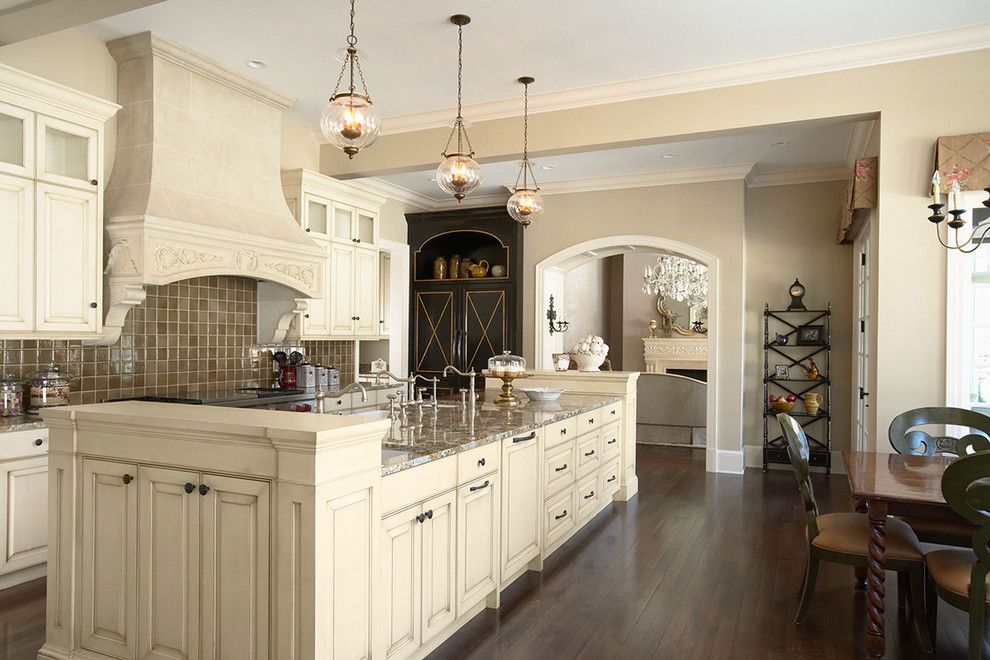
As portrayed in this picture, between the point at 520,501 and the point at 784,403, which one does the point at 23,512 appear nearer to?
the point at 520,501

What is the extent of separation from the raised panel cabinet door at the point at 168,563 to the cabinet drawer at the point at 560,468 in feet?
6.42

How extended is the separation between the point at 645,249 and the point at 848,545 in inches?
185

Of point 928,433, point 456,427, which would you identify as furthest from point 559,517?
point 928,433

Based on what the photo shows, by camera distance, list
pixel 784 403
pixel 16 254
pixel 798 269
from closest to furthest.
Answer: pixel 16 254
pixel 784 403
pixel 798 269

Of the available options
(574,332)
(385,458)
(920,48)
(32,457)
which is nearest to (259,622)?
(385,458)

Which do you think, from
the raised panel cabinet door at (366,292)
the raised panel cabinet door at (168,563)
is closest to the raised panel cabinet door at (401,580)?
the raised panel cabinet door at (168,563)

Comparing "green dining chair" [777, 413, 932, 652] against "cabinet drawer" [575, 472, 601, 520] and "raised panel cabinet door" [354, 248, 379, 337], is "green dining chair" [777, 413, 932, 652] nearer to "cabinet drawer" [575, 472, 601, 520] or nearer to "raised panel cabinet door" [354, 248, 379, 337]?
"cabinet drawer" [575, 472, 601, 520]

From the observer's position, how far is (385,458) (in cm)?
242

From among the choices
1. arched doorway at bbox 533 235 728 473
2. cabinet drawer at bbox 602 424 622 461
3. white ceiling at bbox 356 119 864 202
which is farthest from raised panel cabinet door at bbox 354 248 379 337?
cabinet drawer at bbox 602 424 622 461

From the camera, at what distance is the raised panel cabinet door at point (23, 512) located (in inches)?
129

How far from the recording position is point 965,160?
3.70 m

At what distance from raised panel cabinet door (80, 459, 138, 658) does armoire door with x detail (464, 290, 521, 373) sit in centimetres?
549

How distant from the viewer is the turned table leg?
105 inches

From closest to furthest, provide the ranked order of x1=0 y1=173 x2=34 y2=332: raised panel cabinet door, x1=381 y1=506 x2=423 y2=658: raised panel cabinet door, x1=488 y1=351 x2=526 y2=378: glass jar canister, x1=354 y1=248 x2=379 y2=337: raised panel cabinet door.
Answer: x1=381 y1=506 x2=423 y2=658: raised panel cabinet door → x1=0 y1=173 x2=34 y2=332: raised panel cabinet door → x1=488 y1=351 x2=526 y2=378: glass jar canister → x1=354 y1=248 x2=379 y2=337: raised panel cabinet door
